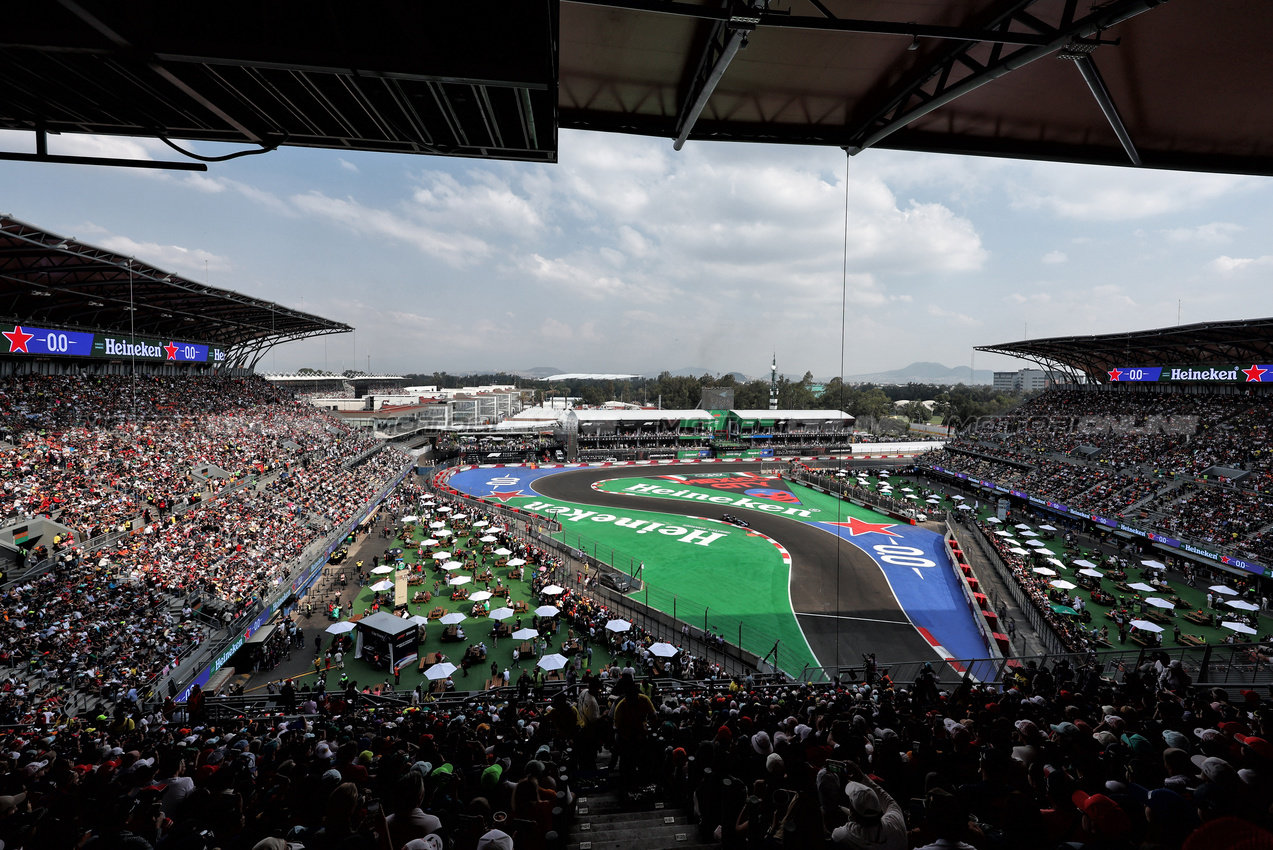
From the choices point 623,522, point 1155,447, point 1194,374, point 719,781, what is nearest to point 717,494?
point 623,522

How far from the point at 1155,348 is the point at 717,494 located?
34217 millimetres

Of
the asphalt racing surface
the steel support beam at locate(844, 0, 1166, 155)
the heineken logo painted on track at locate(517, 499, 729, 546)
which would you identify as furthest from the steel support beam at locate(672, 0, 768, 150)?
the heineken logo painted on track at locate(517, 499, 729, 546)

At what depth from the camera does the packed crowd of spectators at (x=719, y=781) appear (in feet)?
10.1

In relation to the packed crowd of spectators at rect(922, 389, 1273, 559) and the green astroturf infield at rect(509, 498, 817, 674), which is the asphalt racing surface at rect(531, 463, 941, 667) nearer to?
the green astroturf infield at rect(509, 498, 817, 674)

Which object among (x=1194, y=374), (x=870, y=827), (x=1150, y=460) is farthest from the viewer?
(x=1194, y=374)

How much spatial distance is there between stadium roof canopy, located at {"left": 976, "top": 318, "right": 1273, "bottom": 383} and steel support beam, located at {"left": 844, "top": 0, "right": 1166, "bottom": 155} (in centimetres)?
3701

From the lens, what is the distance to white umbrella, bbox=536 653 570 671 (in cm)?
1411

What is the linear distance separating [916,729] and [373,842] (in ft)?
19.0

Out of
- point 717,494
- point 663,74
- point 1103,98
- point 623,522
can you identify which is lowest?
point 623,522

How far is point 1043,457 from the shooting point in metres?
39.6

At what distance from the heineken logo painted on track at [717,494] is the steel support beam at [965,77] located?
2990 cm

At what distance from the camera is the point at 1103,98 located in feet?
15.5

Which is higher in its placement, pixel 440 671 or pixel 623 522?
pixel 440 671

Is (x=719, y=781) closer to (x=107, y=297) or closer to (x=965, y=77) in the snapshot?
(x=965, y=77)
